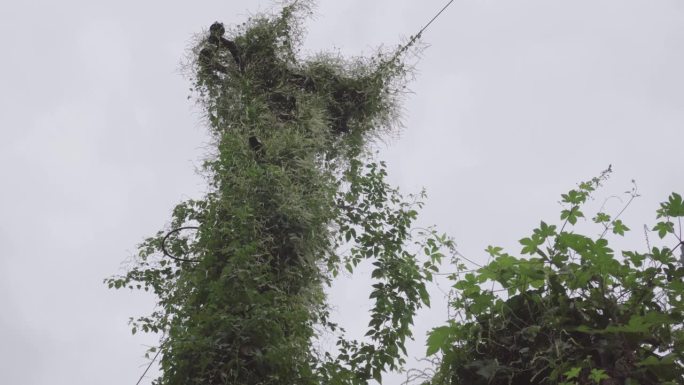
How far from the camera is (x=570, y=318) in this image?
135 cm

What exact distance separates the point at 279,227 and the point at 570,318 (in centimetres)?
167

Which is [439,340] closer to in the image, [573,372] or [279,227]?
[573,372]

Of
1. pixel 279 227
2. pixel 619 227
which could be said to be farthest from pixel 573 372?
pixel 279 227

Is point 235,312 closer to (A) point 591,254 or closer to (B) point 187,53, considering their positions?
(A) point 591,254

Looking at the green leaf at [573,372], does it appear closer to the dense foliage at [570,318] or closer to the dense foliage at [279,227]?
the dense foliage at [570,318]

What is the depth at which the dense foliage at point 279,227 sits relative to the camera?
2.43 meters

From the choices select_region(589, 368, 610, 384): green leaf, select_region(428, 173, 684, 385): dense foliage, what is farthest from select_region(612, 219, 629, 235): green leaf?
select_region(589, 368, 610, 384): green leaf

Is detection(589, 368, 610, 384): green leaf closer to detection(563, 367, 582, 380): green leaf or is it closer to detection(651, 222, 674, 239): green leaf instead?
detection(563, 367, 582, 380): green leaf

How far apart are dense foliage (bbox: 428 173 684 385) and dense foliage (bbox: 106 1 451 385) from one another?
318 millimetres

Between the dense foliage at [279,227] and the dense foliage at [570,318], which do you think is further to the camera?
the dense foliage at [279,227]

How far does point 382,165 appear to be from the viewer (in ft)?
12.0

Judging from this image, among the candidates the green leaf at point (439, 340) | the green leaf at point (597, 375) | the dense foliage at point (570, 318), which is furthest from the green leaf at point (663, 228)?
the green leaf at point (439, 340)

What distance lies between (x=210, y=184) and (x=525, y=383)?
2177 millimetres

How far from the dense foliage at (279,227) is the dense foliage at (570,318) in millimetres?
318
